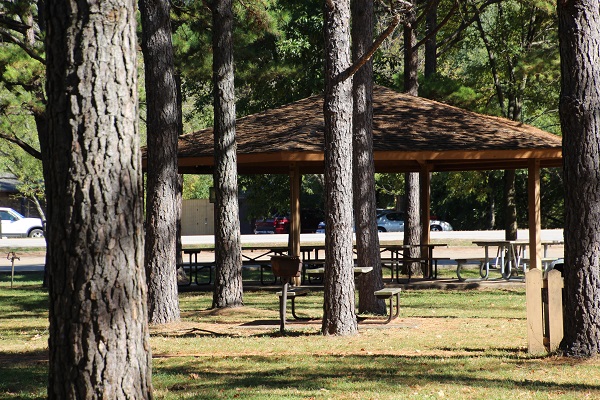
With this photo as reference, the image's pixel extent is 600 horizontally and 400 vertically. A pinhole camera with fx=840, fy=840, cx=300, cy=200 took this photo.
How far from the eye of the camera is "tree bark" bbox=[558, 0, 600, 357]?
8.40 m

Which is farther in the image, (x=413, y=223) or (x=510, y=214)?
(x=510, y=214)

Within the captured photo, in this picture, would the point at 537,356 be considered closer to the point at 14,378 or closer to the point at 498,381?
the point at 498,381

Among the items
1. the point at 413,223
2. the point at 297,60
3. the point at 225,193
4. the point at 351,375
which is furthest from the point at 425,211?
the point at 351,375

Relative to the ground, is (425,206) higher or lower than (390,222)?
higher

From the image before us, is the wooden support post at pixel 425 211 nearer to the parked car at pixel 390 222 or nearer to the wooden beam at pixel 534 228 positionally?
the wooden beam at pixel 534 228

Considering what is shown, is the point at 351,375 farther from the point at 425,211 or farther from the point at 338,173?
the point at 425,211

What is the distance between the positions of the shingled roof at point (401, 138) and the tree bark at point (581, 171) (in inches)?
298

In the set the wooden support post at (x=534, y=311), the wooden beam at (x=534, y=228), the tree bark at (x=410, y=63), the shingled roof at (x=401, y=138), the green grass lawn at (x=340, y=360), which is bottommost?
the green grass lawn at (x=340, y=360)

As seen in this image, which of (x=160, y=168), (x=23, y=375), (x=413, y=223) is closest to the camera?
(x=23, y=375)

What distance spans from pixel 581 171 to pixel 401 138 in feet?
28.7

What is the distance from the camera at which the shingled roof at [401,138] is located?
16.3 m

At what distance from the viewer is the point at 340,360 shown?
886 centimetres

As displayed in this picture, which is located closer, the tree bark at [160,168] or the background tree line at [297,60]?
the tree bark at [160,168]

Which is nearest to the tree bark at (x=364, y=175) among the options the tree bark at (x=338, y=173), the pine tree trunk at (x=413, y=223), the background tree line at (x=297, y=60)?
the tree bark at (x=338, y=173)
